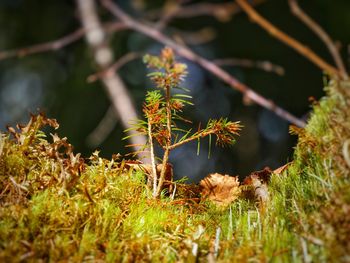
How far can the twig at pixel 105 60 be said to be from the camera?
11.6 ft

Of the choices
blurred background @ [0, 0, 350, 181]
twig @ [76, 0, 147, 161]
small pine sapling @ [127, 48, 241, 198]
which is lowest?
small pine sapling @ [127, 48, 241, 198]

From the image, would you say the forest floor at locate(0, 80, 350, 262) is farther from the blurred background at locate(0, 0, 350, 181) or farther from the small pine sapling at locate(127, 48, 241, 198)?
the blurred background at locate(0, 0, 350, 181)

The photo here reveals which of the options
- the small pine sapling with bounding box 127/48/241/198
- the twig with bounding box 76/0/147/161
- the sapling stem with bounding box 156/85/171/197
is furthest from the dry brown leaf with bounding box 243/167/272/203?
the twig with bounding box 76/0/147/161

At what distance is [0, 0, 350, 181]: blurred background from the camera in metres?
6.00

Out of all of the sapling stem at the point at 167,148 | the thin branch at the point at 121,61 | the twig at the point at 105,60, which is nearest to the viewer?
the sapling stem at the point at 167,148

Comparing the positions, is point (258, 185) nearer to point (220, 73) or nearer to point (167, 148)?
point (167, 148)

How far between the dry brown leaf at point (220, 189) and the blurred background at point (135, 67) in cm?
438

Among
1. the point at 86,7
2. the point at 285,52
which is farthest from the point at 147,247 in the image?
the point at 285,52

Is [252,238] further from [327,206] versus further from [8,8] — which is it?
[8,8]

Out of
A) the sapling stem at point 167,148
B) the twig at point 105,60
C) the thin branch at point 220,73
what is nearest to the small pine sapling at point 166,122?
the sapling stem at point 167,148

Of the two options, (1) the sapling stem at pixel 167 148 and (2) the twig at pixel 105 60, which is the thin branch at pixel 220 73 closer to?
(2) the twig at pixel 105 60

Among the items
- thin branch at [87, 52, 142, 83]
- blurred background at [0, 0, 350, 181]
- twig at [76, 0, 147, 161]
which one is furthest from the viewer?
blurred background at [0, 0, 350, 181]

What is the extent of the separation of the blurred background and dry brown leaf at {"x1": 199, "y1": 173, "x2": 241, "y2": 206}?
4.38 metres

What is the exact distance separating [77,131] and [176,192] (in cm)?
523
